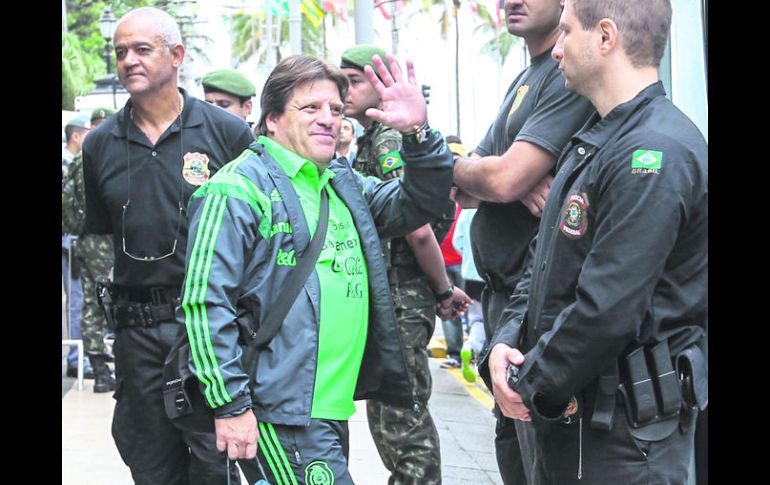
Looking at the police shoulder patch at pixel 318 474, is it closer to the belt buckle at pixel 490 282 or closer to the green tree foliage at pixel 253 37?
the belt buckle at pixel 490 282

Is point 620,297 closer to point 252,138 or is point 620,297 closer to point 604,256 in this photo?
point 604,256

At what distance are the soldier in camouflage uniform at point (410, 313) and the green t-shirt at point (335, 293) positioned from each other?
4.05 feet


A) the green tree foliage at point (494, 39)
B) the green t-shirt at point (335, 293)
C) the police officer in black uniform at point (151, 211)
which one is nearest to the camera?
the green t-shirt at point (335, 293)

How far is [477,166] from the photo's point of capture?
3928 mm

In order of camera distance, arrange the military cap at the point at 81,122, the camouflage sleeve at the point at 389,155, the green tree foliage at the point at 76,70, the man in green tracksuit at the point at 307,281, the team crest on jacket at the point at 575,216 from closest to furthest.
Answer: the team crest on jacket at the point at 575,216 → the man in green tracksuit at the point at 307,281 → the camouflage sleeve at the point at 389,155 → the military cap at the point at 81,122 → the green tree foliage at the point at 76,70

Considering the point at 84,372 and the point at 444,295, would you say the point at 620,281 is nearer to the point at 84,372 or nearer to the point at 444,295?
the point at 444,295

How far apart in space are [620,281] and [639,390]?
0.98 ft

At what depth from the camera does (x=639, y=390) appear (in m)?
2.83

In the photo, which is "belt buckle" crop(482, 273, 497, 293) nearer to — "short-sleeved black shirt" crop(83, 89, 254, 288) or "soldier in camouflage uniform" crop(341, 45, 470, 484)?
"soldier in camouflage uniform" crop(341, 45, 470, 484)

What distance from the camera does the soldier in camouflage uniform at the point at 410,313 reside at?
5.06 metres

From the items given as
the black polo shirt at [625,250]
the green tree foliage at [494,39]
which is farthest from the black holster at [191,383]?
the green tree foliage at [494,39]

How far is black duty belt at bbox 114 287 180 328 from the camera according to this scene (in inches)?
178
